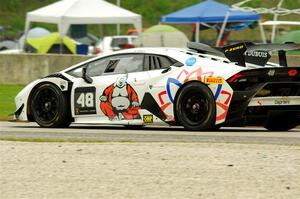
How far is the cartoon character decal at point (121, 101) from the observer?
13805 mm

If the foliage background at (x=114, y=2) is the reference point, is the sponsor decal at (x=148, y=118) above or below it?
below

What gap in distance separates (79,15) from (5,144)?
24.4 m

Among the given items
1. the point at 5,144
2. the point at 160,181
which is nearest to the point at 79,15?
the point at 5,144

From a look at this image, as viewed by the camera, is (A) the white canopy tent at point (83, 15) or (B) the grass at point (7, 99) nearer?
(B) the grass at point (7, 99)

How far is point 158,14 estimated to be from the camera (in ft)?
211

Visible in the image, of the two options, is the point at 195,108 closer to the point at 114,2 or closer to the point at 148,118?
the point at 148,118

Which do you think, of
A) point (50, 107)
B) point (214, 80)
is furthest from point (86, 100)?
point (214, 80)

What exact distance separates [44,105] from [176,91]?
7.62ft

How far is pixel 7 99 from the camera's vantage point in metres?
21.5

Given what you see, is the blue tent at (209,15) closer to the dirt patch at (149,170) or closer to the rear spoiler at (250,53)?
the rear spoiler at (250,53)

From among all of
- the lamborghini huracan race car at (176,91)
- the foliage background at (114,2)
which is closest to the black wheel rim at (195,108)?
the lamborghini huracan race car at (176,91)

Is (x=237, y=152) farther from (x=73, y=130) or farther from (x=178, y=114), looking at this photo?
(x=73, y=130)

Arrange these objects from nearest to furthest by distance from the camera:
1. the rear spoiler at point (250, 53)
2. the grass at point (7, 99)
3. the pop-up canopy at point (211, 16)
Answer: the rear spoiler at point (250, 53) < the grass at point (7, 99) < the pop-up canopy at point (211, 16)

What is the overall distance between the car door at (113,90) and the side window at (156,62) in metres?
0.10
